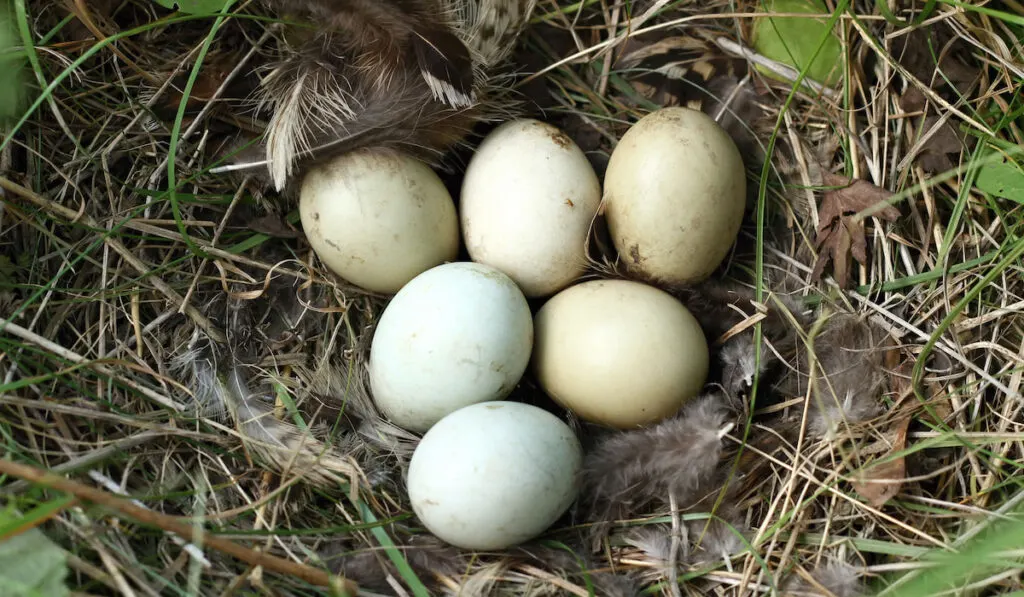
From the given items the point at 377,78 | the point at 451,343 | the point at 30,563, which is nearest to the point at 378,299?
the point at 451,343

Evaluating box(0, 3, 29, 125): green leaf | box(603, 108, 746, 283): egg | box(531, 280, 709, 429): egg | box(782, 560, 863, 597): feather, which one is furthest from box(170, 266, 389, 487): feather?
box(782, 560, 863, 597): feather

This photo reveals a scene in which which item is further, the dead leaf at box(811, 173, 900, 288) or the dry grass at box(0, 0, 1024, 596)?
the dead leaf at box(811, 173, 900, 288)

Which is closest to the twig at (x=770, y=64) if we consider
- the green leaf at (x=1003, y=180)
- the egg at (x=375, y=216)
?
the green leaf at (x=1003, y=180)

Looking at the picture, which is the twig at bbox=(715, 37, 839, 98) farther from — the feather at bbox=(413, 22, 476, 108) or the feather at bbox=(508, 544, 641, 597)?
the feather at bbox=(508, 544, 641, 597)

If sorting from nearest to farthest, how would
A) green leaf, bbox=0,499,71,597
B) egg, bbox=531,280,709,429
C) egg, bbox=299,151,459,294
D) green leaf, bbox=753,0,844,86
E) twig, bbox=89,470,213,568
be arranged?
green leaf, bbox=0,499,71,597 → twig, bbox=89,470,213,568 → egg, bbox=531,280,709,429 → egg, bbox=299,151,459,294 → green leaf, bbox=753,0,844,86

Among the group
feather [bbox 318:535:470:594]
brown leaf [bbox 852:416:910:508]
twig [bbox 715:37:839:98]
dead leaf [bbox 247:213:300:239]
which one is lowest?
feather [bbox 318:535:470:594]

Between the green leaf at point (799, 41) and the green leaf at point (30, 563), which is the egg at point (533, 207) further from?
the green leaf at point (30, 563)

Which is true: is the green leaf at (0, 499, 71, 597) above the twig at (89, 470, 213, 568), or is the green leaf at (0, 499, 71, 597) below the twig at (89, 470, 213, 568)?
above
